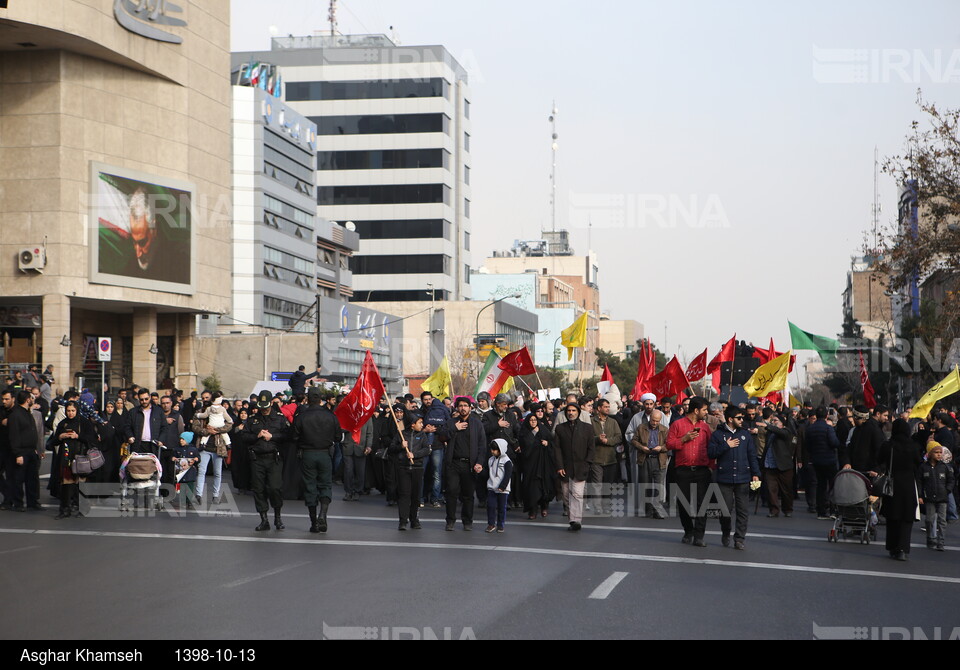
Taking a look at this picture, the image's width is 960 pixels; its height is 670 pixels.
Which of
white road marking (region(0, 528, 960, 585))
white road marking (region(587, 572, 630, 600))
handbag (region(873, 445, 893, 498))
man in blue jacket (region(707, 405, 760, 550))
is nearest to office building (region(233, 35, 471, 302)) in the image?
white road marking (region(0, 528, 960, 585))

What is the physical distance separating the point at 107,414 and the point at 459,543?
27.0 feet

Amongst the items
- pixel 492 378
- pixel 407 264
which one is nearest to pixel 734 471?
pixel 492 378

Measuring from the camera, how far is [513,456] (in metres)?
18.9

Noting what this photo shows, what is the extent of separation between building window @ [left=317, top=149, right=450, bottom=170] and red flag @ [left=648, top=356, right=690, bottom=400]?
77.7 m

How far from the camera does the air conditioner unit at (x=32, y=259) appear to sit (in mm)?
45500

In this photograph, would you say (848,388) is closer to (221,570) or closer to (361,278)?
(361,278)

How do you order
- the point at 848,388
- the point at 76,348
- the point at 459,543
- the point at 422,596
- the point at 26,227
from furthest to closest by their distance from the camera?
the point at 848,388 → the point at 76,348 → the point at 26,227 → the point at 459,543 → the point at 422,596

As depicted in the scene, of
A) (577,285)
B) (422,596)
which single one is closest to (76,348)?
(422,596)

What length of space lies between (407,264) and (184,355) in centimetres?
4958

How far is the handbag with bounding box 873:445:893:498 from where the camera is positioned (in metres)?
13.4

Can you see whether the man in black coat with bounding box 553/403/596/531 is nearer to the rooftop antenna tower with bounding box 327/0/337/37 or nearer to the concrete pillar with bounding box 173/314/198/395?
the concrete pillar with bounding box 173/314/198/395

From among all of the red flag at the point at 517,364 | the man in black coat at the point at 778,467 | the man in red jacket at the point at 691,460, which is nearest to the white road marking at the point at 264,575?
the man in red jacket at the point at 691,460

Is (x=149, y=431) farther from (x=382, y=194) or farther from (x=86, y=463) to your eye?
(x=382, y=194)

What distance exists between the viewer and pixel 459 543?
13.9 meters
